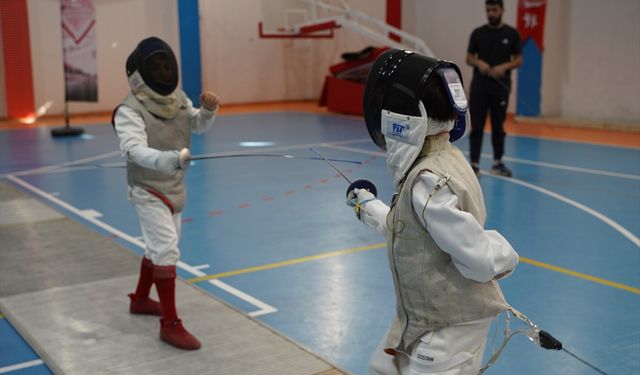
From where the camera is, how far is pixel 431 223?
73.4 inches

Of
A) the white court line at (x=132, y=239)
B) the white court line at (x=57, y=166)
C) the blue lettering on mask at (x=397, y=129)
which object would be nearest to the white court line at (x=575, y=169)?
the white court line at (x=132, y=239)

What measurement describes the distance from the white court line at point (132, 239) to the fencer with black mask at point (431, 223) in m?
2.12

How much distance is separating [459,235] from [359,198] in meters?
0.52

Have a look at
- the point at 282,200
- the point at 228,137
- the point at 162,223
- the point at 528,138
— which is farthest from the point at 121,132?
the point at 528,138

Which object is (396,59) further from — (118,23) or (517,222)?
(118,23)

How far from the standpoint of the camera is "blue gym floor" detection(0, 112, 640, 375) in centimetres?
364

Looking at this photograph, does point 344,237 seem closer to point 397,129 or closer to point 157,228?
point 157,228

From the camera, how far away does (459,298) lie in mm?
1970

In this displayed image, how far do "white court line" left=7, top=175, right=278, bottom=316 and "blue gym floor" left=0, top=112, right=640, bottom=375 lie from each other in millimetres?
16

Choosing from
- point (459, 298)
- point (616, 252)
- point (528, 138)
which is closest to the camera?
point (459, 298)

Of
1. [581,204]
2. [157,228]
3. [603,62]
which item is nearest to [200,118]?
[157,228]

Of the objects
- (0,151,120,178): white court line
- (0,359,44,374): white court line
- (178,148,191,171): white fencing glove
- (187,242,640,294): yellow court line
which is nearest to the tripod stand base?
(0,151,120,178): white court line

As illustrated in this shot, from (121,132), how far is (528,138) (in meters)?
8.03

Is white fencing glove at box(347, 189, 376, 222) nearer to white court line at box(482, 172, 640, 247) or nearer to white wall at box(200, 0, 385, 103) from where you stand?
white court line at box(482, 172, 640, 247)
